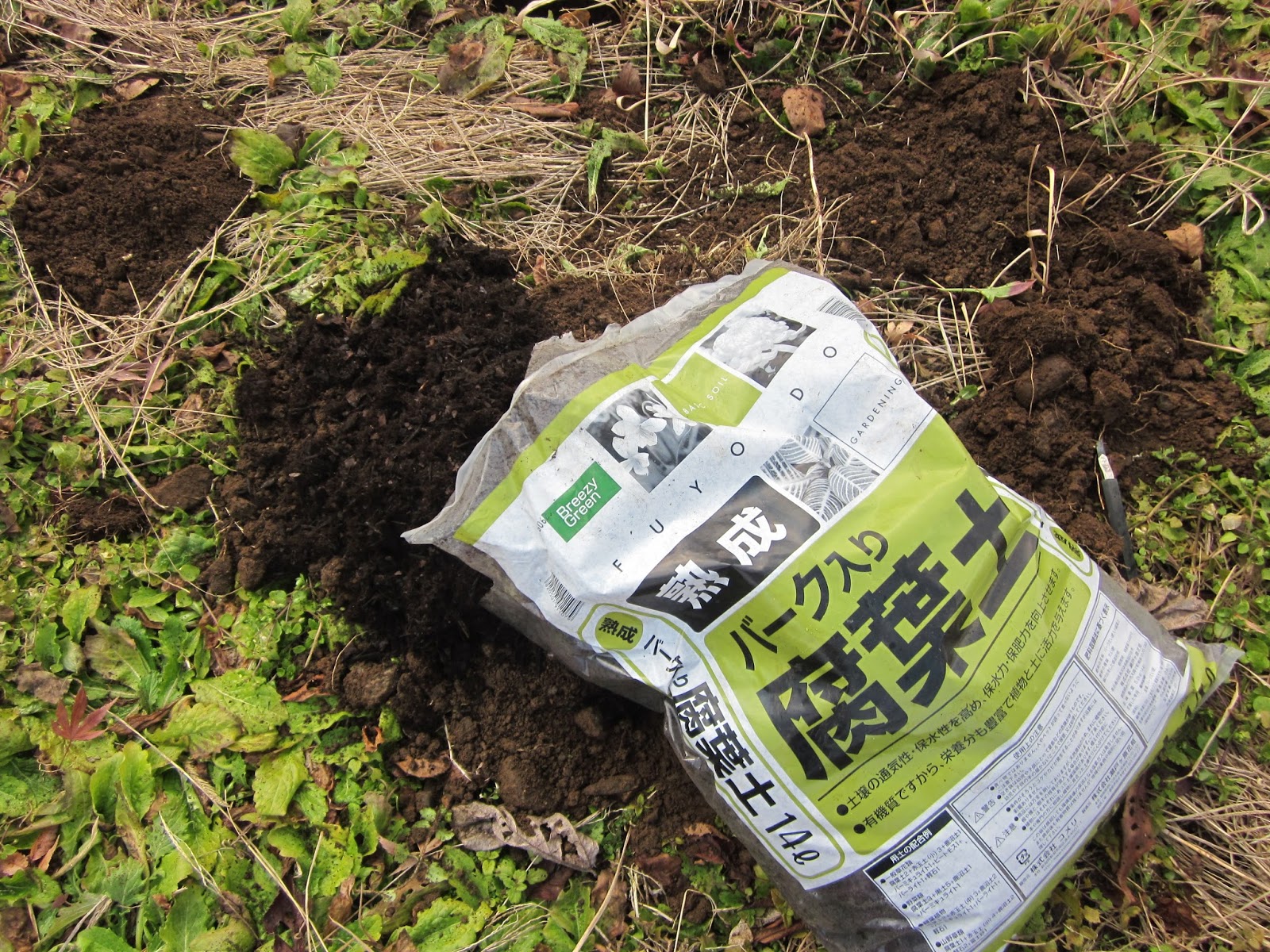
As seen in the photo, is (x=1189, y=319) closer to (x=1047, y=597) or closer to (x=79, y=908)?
(x=1047, y=597)

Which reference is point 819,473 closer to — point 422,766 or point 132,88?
point 422,766

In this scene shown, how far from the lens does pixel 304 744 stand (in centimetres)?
156

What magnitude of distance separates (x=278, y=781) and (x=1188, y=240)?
2397 mm

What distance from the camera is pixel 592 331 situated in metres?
1.78

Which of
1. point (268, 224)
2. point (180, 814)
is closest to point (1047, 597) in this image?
point (180, 814)

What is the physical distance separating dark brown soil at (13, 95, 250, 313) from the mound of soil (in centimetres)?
52

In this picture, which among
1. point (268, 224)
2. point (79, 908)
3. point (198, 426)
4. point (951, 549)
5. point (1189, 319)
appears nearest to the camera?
point (951, 549)

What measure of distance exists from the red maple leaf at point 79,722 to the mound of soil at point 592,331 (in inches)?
14.8

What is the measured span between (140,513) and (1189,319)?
258 centimetres

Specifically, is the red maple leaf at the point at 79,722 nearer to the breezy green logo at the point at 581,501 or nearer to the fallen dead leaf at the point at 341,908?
the fallen dead leaf at the point at 341,908

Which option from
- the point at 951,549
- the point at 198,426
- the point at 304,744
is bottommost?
the point at 304,744

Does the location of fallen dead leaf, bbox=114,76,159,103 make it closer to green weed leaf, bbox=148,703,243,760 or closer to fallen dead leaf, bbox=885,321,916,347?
green weed leaf, bbox=148,703,243,760

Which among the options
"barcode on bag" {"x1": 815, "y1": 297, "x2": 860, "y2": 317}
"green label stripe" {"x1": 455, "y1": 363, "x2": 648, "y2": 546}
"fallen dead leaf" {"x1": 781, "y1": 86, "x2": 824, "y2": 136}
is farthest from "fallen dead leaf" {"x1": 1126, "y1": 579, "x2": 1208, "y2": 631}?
"fallen dead leaf" {"x1": 781, "y1": 86, "x2": 824, "y2": 136}

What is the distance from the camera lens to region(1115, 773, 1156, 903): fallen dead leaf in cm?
140
